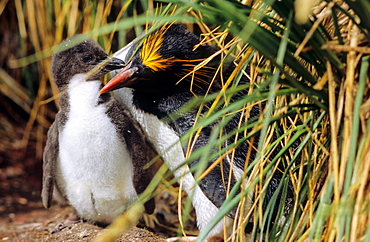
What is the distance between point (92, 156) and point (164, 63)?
42 centimetres

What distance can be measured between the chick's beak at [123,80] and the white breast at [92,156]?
130mm

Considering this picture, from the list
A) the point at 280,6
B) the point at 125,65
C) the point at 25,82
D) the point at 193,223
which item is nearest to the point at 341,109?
the point at 280,6

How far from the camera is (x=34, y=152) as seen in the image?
332 cm

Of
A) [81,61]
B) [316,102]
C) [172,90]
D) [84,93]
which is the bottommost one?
[316,102]

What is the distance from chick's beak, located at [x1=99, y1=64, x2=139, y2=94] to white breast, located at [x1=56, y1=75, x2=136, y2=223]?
13 centimetres

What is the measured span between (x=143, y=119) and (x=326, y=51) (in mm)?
963

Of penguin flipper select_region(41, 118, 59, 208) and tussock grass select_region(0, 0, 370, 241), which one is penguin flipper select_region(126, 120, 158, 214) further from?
tussock grass select_region(0, 0, 370, 241)

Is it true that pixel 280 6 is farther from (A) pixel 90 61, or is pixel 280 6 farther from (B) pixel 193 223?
(B) pixel 193 223

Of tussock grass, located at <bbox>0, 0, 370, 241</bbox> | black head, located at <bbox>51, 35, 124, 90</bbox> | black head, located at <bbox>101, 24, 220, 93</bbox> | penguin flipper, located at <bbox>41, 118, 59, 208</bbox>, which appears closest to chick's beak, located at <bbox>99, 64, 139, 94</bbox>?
black head, located at <bbox>101, 24, 220, 93</bbox>

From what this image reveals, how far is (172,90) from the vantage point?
187 cm

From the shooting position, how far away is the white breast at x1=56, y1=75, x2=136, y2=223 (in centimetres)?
182

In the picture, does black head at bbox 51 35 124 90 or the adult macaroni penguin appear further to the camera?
black head at bbox 51 35 124 90

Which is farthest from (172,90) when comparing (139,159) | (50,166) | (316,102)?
(316,102)

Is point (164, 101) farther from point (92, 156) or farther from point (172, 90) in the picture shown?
point (92, 156)
